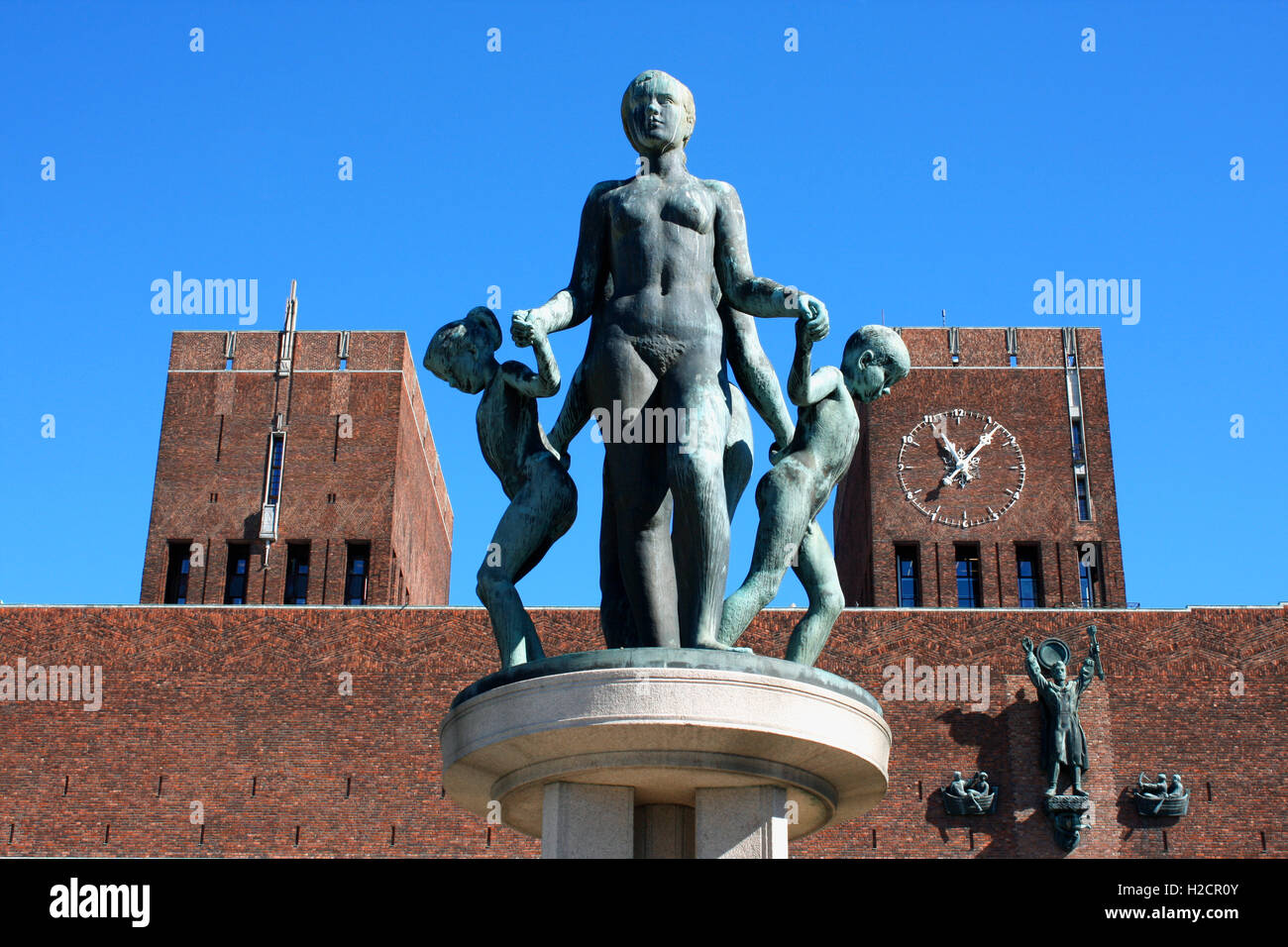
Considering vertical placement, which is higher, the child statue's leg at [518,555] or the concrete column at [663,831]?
the child statue's leg at [518,555]

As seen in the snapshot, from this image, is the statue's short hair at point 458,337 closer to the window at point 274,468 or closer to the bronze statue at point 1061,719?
the bronze statue at point 1061,719

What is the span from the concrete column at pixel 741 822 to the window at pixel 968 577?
1565 inches

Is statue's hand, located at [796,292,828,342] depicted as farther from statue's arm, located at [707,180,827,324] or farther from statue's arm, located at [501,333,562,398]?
statue's arm, located at [501,333,562,398]

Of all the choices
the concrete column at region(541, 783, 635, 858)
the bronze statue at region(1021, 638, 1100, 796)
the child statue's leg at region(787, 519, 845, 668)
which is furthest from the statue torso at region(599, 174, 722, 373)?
the bronze statue at region(1021, 638, 1100, 796)

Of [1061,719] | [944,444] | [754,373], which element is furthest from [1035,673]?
[754,373]

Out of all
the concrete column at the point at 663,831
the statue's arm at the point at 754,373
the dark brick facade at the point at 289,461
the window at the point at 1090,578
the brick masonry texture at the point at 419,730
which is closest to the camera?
the concrete column at the point at 663,831

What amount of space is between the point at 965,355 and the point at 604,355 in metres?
41.6

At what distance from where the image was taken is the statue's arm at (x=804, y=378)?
24.9 ft

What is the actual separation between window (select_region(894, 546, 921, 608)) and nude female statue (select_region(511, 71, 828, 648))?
3880 centimetres

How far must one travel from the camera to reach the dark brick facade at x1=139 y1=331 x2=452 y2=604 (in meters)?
46.3

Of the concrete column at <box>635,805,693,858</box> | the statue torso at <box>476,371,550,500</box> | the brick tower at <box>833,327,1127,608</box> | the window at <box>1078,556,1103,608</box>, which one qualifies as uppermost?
the brick tower at <box>833,327,1127,608</box>

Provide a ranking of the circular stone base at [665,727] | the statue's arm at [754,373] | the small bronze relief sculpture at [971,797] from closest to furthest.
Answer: the circular stone base at [665,727], the statue's arm at [754,373], the small bronze relief sculpture at [971,797]

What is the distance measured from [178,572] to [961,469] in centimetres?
2182

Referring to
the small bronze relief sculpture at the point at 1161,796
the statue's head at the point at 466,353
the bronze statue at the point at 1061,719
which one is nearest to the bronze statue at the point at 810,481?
the statue's head at the point at 466,353
